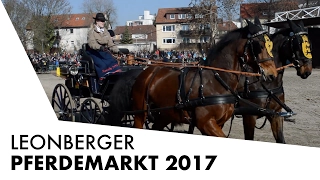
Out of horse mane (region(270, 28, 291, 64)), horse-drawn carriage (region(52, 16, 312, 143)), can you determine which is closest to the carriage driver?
horse-drawn carriage (region(52, 16, 312, 143))

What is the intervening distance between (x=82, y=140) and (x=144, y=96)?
2.04m

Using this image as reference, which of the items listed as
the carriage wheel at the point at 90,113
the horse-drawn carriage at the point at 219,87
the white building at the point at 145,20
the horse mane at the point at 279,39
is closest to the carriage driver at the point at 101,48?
the horse-drawn carriage at the point at 219,87

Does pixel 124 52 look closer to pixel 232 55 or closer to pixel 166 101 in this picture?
pixel 166 101

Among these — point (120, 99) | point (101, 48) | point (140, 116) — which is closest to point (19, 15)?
point (101, 48)

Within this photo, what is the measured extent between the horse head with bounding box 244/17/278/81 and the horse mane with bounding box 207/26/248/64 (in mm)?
180

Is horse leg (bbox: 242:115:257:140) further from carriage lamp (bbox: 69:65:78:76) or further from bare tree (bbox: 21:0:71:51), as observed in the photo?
bare tree (bbox: 21:0:71:51)

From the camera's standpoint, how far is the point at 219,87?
5363 millimetres

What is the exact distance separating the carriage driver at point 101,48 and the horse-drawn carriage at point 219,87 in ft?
0.77

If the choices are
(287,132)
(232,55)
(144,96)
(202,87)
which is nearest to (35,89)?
(144,96)

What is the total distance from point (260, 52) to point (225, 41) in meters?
0.57

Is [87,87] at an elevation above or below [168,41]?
below

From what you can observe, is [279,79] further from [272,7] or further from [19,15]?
[272,7]

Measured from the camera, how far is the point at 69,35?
8206 centimetres

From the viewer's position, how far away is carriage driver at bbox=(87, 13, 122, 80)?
7538 millimetres
